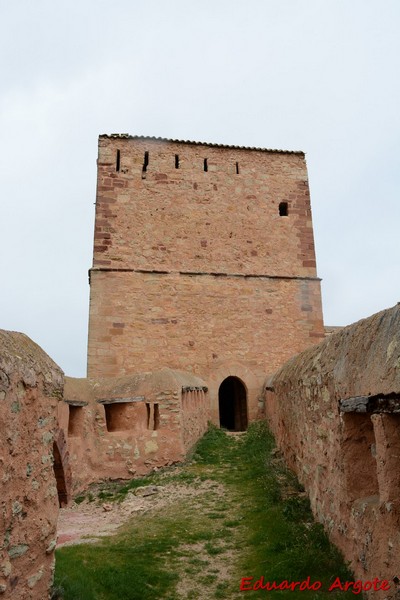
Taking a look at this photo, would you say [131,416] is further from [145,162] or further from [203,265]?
[145,162]

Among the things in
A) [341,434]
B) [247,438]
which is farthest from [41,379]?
[247,438]

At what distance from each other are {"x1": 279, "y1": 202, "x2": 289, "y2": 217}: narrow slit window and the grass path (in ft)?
30.4

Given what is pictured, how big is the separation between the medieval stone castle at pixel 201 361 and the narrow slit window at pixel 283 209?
0.05m

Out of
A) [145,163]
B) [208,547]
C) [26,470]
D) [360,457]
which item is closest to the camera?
[26,470]

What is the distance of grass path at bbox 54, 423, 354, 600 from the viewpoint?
13.0 feet

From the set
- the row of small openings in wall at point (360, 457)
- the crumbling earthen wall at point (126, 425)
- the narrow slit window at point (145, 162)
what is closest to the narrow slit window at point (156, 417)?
the crumbling earthen wall at point (126, 425)

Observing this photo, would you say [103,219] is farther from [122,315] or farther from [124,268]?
[122,315]

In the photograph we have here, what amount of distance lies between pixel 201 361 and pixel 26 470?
32.7 ft

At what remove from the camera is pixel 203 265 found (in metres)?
13.7

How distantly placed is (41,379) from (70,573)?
1.85 meters

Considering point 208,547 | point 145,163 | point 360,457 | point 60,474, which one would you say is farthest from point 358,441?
point 145,163

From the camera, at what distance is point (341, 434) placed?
13.6ft

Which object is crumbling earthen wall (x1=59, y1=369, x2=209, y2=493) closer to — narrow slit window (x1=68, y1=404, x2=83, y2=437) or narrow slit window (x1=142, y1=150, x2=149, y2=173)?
narrow slit window (x1=68, y1=404, x2=83, y2=437)
